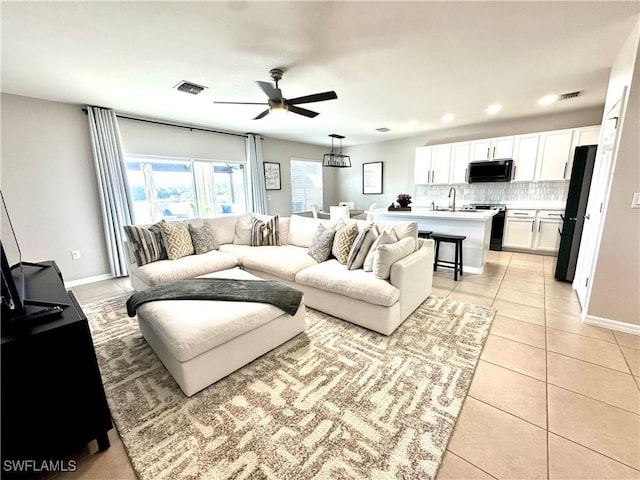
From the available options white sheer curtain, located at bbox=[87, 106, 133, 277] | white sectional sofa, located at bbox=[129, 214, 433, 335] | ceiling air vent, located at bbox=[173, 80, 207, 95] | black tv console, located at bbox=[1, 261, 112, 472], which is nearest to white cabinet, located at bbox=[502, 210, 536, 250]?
white sectional sofa, located at bbox=[129, 214, 433, 335]

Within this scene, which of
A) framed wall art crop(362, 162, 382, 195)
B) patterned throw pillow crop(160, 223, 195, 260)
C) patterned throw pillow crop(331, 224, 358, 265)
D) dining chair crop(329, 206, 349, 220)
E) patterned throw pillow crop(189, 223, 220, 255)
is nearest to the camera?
patterned throw pillow crop(331, 224, 358, 265)

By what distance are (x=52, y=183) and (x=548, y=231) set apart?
789 centimetres

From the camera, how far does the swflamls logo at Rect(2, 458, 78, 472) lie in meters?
1.11

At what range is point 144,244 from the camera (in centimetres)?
317

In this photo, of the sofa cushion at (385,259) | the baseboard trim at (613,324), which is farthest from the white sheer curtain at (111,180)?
the baseboard trim at (613,324)

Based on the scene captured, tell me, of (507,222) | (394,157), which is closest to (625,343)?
(507,222)

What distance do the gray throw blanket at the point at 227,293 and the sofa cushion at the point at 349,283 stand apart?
0.43m

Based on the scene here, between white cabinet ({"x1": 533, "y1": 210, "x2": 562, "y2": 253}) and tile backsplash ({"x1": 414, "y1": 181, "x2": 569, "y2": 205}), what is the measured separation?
0.50 metres

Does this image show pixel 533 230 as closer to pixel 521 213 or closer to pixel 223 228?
pixel 521 213

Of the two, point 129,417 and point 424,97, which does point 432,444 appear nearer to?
point 129,417

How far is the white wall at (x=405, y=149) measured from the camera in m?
4.65

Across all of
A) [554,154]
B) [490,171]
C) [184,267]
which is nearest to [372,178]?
[490,171]

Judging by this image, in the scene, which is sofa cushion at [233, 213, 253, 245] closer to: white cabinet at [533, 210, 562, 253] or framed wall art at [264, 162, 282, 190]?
framed wall art at [264, 162, 282, 190]

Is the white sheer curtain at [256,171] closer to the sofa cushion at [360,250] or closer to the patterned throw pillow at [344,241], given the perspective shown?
the patterned throw pillow at [344,241]
